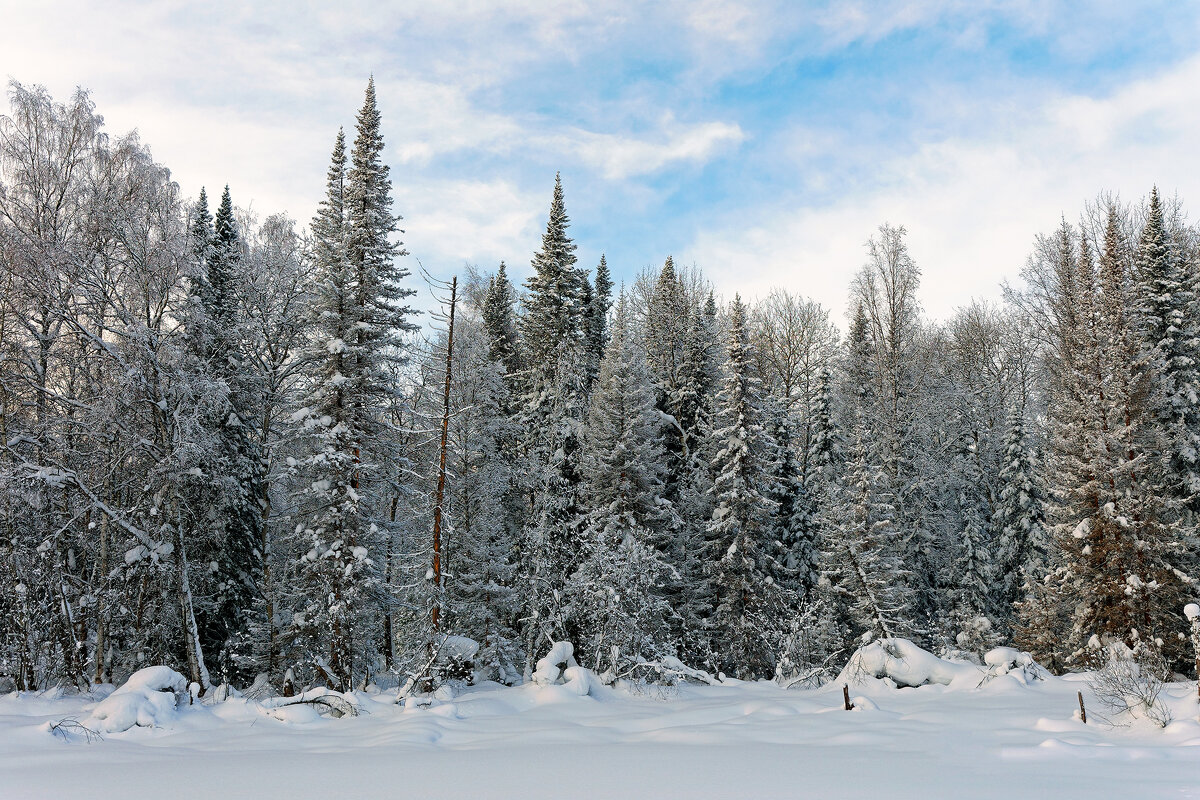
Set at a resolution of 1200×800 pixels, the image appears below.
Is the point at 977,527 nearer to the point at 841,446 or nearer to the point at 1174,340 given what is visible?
Answer: the point at 841,446

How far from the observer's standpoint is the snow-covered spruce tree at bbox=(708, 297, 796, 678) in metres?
24.8

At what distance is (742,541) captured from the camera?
25.7 meters

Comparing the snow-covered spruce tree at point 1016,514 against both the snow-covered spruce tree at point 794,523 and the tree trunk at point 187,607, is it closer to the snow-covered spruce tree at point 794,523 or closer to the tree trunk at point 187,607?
the snow-covered spruce tree at point 794,523

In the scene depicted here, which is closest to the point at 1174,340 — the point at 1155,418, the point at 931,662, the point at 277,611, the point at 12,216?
the point at 1155,418

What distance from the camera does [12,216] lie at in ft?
54.8

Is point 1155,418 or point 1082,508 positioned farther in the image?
point 1155,418

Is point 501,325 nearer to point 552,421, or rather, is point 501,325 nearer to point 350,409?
point 552,421

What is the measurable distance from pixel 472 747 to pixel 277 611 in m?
16.9

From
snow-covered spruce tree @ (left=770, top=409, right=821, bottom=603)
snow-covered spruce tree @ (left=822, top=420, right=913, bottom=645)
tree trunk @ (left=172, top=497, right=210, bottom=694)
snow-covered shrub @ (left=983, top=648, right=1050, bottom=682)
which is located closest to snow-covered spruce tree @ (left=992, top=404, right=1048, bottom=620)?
snow-covered spruce tree @ (left=822, top=420, right=913, bottom=645)

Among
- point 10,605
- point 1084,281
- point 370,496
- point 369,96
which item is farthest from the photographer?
point 1084,281

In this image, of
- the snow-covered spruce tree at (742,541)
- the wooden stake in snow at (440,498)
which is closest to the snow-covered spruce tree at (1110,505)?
the snow-covered spruce tree at (742,541)

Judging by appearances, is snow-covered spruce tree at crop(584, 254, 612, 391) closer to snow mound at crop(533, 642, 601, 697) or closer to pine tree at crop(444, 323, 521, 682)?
pine tree at crop(444, 323, 521, 682)

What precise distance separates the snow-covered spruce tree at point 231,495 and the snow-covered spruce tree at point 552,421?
31.2 feet

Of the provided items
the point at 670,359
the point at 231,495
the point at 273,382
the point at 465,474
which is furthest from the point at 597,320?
the point at 231,495
